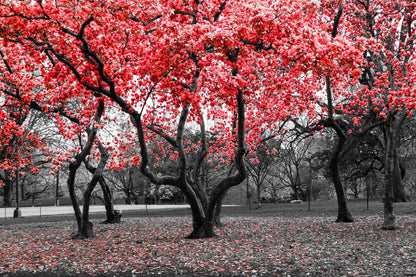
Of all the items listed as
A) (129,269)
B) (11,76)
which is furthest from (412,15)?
(11,76)

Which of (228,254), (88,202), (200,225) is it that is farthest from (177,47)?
(88,202)

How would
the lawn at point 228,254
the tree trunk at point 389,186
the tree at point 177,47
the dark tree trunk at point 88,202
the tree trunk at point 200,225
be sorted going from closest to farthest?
Result: the lawn at point 228,254, the tree at point 177,47, the tree trunk at point 200,225, the tree trunk at point 389,186, the dark tree trunk at point 88,202

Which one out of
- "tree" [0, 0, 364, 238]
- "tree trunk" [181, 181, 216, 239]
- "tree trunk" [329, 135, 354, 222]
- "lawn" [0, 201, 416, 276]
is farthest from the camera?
"tree trunk" [329, 135, 354, 222]

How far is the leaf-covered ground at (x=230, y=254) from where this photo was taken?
25.8 ft

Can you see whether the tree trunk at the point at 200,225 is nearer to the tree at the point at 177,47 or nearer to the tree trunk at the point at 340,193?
the tree at the point at 177,47

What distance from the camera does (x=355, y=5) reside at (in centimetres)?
1469

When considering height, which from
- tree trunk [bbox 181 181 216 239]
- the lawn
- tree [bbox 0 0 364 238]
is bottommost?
the lawn

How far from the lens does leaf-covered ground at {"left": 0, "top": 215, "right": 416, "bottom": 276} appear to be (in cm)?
786

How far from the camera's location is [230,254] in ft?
31.2

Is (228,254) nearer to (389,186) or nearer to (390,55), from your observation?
(389,186)

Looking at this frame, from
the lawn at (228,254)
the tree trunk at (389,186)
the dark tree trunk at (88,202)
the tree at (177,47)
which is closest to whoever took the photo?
the lawn at (228,254)

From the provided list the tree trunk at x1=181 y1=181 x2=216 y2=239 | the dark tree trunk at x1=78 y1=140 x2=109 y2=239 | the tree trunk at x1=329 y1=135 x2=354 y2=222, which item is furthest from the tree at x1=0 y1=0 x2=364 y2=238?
the tree trunk at x1=329 y1=135 x2=354 y2=222

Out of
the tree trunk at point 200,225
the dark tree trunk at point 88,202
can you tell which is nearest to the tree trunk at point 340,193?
the tree trunk at point 200,225

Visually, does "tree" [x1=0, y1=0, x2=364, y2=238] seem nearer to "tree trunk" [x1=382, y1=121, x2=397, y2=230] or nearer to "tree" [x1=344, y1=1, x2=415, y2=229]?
"tree" [x1=344, y1=1, x2=415, y2=229]
